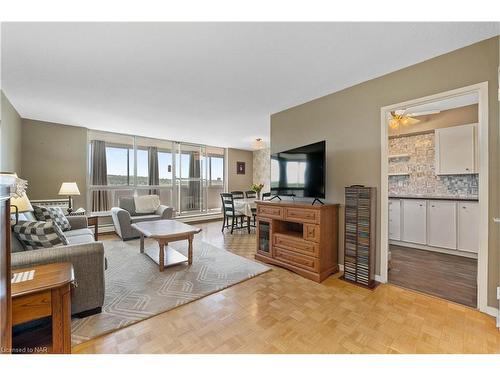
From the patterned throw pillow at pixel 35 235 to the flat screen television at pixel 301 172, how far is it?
8.94 ft

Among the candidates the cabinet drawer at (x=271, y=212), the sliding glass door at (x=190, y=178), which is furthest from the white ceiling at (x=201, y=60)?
the sliding glass door at (x=190, y=178)

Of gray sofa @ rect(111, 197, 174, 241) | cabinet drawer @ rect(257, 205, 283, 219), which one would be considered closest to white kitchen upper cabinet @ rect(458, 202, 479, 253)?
cabinet drawer @ rect(257, 205, 283, 219)

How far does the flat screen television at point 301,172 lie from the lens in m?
2.75

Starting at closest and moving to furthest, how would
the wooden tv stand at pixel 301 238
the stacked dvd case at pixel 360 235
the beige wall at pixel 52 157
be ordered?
1. the stacked dvd case at pixel 360 235
2. the wooden tv stand at pixel 301 238
3. the beige wall at pixel 52 157

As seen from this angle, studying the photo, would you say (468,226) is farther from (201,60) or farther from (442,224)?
(201,60)

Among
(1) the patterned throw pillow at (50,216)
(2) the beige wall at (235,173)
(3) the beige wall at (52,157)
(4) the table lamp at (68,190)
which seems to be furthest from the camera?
(2) the beige wall at (235,173)

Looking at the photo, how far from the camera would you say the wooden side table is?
3.77 ft

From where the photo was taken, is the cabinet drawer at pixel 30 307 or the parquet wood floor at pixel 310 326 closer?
the cabinet drawer at pixel 30 307

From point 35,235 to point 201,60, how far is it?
2.17 metres

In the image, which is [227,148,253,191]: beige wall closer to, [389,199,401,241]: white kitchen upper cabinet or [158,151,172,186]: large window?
[158,151,172,186]: large window

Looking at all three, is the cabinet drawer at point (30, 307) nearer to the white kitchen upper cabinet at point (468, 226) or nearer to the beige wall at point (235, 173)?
the white kitchen upper cabinet at point (468, 226)

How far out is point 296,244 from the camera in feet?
8.95

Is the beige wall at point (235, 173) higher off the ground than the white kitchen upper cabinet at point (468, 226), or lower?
higher

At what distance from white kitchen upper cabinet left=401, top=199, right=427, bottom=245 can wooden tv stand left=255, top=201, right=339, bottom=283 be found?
1.88 meters
